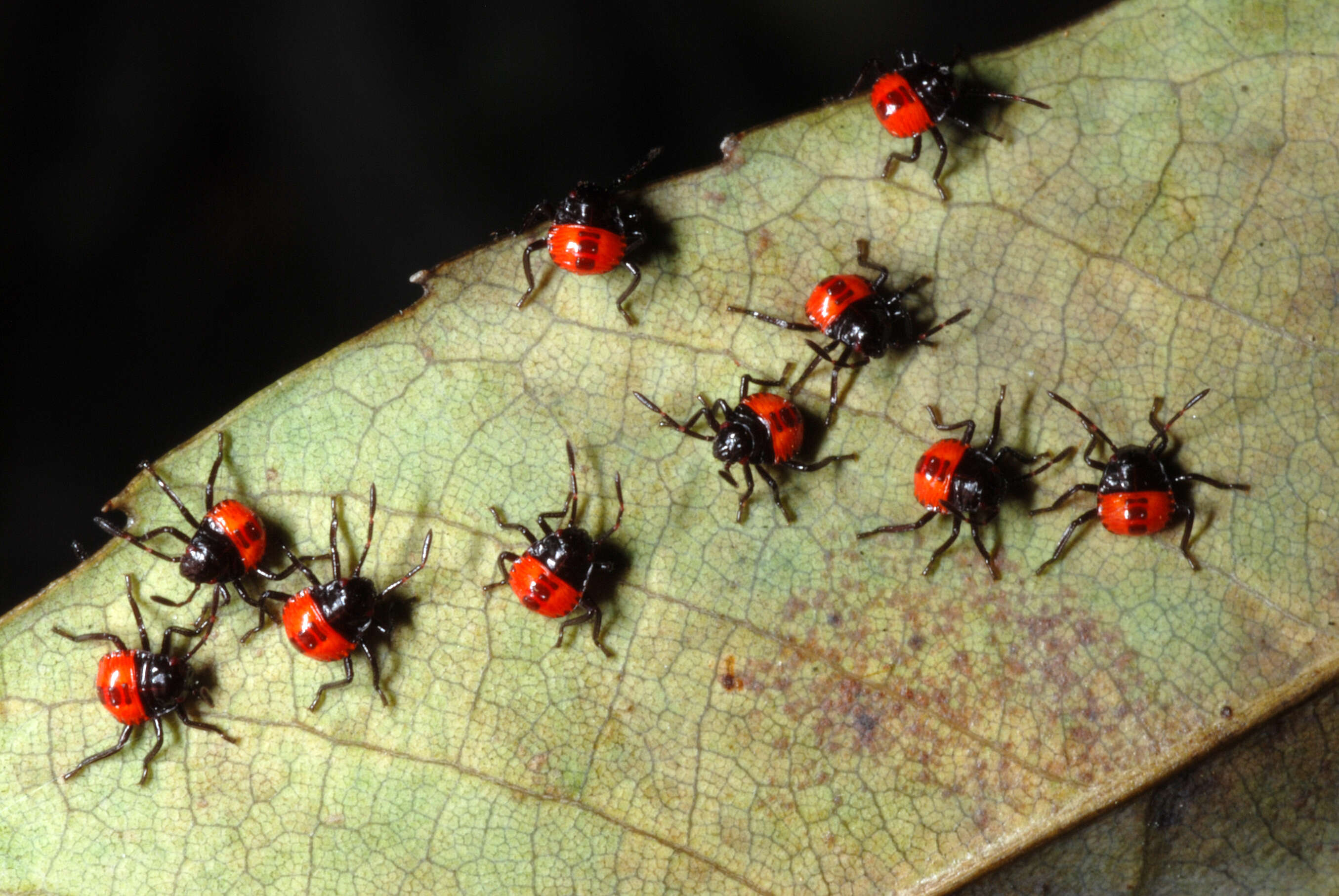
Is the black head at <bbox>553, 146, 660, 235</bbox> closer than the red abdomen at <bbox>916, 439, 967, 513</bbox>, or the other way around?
the red abdomen at <bbox>916, 439, 967, 513</bbox>

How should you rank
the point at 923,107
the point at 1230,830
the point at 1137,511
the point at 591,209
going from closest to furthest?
the point at 1230,830 < the point at 1137,511 < the point at 923,107 < the point at 591,209

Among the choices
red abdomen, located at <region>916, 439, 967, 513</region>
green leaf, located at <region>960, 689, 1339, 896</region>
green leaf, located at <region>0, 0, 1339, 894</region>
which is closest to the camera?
green leaf, located at <region>960, 689, 1339, 896</region>

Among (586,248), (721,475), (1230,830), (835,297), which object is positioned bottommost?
(1230,830)

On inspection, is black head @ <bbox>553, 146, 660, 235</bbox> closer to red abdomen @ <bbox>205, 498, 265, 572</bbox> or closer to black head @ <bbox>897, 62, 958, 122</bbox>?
black head @ <bbox>897, 62, 958, 122</bbox>

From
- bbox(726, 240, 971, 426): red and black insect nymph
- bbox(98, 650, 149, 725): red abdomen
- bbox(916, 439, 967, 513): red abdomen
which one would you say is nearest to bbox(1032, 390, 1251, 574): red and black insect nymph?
bbox(916, 439, 967, 513): red abdomen

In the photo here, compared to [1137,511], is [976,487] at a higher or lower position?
higher

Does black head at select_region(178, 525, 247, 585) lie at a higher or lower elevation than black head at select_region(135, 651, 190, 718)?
higher

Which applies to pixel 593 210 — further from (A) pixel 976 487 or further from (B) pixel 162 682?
(B) pixel 162 682

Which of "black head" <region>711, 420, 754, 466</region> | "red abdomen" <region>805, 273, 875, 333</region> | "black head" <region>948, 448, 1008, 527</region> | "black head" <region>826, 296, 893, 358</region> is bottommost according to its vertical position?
"black head" <region>948, 448, 1008, 527</region>

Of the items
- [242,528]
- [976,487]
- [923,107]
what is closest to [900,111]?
[923,107]
